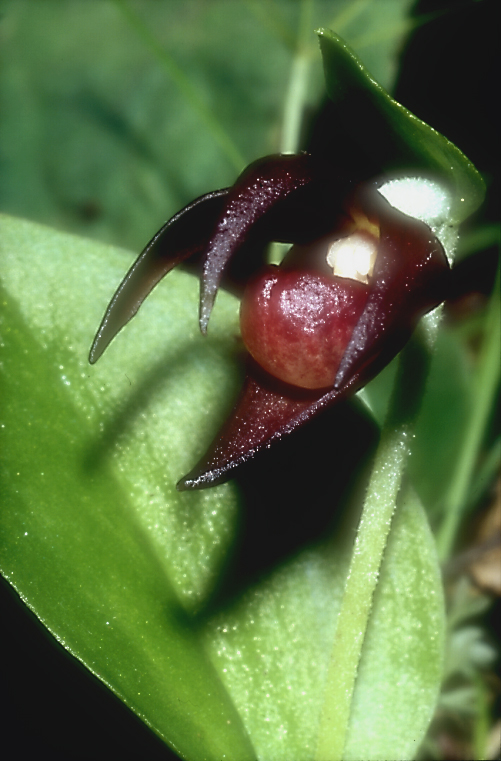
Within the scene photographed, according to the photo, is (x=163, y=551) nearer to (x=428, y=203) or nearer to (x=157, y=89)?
(x=428, y=203)

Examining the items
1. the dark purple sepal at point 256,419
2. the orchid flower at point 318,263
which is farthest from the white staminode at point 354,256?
the dark purple sepal at point 256,419

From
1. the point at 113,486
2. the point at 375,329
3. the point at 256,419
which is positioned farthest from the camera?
the point at 113,486

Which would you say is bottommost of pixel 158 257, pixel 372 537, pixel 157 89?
pixel 157 89

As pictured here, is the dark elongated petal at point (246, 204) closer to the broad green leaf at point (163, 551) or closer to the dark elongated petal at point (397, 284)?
the dark elongated petal at point (397, 284)

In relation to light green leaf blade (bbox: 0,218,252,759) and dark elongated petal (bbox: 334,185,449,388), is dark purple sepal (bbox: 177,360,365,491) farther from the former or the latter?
light green leaf blade (bbox: 0,218,252,759)

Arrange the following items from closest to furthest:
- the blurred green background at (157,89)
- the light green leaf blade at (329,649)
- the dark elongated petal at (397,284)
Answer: the dark elongated petal at (397,284) → the light green leaf blade at (329,649) → the blurred green background at (157,89)

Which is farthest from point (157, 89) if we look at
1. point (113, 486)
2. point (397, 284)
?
point (397, 284)

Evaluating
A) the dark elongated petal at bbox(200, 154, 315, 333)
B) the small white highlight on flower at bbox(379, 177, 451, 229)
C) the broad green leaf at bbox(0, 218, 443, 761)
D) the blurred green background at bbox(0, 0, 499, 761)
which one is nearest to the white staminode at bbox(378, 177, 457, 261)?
the small white highlight on flower at bbox(379, 177, 451, 229)
